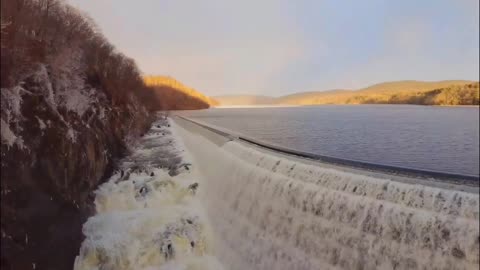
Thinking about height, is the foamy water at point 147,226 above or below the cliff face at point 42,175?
below

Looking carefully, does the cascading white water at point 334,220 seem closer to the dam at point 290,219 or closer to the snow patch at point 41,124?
the dam at point 290,219

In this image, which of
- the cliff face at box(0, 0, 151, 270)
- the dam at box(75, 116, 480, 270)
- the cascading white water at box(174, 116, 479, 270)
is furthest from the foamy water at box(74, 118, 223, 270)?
the cascading white water at box(174, 116, 479, 270)

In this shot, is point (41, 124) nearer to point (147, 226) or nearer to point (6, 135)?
point (6, 135)

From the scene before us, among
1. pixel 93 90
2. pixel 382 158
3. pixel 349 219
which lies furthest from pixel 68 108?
pixel 382 158

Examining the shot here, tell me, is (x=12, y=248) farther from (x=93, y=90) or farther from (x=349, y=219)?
(x=93, y=90)

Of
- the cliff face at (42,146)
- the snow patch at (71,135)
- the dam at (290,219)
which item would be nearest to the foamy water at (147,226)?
the dam at (290,219)

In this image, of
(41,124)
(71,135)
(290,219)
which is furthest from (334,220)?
(71,135)
